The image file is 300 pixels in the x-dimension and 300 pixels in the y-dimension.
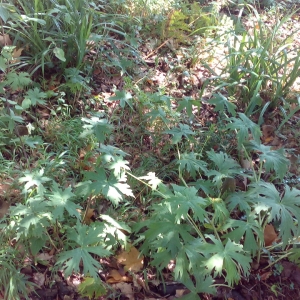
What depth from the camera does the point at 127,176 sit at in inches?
89.7

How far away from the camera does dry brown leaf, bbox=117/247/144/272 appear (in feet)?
6.19

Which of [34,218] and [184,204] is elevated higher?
[184,204]

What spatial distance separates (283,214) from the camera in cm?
167

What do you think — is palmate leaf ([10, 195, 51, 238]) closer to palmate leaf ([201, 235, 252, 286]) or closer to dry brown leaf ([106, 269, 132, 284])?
dry brown leaf ([106, 269, 132, 284])

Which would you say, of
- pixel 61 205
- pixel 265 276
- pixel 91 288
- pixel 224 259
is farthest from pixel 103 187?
pixel 265 276

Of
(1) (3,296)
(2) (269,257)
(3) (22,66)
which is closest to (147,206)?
(2) (269,257)

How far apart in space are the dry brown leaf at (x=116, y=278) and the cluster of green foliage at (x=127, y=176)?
0.24 feet

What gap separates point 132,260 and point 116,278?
0.12m

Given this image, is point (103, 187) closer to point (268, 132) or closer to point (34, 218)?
point (34, 218)

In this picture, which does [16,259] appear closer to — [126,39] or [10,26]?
[10,26]

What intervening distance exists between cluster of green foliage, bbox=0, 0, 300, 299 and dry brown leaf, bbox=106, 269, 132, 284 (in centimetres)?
7

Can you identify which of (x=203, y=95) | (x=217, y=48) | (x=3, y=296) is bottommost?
(x=3, y=296)

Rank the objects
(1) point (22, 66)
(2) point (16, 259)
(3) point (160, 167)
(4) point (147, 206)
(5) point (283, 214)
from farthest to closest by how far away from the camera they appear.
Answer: (1) point (22, 66), (3) point (160, 167), (4) point (147, 206), (2) point (16, 259), (5) point (283, 214)

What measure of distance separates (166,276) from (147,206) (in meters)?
0.44
